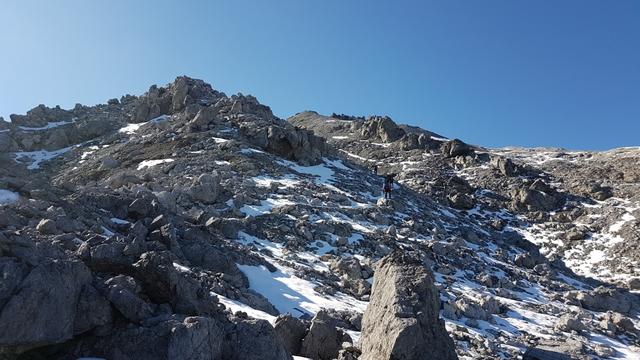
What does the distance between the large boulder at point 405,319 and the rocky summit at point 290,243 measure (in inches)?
1.8

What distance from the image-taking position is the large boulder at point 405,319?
10.0 metres

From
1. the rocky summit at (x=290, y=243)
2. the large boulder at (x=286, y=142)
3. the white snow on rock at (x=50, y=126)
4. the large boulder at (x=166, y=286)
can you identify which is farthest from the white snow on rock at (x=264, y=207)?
the white snow on rock at (x=50, y=126)

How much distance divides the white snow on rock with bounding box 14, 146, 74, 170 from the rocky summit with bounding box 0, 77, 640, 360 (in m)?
0.30

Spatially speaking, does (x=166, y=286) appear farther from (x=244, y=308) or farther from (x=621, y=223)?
(x=621, y=223)

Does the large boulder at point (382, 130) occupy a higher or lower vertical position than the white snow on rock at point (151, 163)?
higher

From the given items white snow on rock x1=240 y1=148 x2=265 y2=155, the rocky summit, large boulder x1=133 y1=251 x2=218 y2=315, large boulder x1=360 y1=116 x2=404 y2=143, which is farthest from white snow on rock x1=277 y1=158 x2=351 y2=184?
large boulder x1=133 y1=251 x2=218 y2=315

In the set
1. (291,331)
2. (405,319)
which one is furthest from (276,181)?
(405,319)

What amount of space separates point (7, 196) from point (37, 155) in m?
38.6

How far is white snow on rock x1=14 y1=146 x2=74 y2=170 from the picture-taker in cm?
4742

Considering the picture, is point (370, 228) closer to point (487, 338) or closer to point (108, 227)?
point (487, 338)

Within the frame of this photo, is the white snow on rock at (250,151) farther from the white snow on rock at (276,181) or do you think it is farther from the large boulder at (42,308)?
the large boulder at (42,308)

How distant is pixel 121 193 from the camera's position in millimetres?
22016

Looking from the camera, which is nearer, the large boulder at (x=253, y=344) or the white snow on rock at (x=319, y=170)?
the large boulder at (x=253, y=344)

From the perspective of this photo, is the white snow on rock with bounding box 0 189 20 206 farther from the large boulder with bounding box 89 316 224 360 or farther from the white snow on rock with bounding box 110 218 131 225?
the large boulder with bounding box 89 316 224 360
